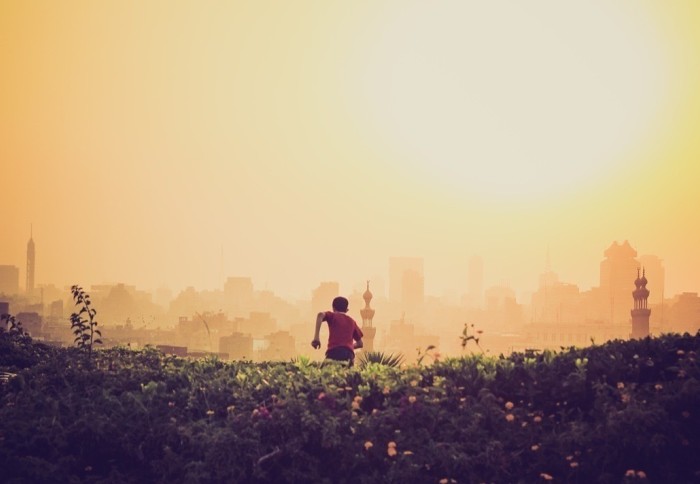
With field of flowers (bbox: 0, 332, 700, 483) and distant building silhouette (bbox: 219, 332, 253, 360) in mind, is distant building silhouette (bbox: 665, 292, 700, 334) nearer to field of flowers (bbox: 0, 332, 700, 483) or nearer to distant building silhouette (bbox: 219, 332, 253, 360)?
distant building silhouette (bbox: 219, 332, 253, 360)

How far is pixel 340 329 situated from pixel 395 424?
4984 millimetres

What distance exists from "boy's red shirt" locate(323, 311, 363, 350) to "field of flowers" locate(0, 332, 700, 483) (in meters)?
3.24

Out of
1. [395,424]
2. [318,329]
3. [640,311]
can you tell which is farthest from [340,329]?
[640,311]

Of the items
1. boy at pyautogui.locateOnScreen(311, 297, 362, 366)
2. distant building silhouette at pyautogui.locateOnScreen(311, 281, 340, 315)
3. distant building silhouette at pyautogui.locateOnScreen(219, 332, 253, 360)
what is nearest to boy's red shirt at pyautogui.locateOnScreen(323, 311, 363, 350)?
boy at pyautogui.locateOnScreen(311, 297, 362, 366)

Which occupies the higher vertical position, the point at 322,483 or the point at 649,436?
the point at 649,436

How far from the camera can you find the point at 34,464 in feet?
26.8

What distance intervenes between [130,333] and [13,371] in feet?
398

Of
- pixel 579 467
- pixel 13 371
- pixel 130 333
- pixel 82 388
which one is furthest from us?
pixel 130 333

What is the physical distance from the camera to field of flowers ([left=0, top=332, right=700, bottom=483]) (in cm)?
788

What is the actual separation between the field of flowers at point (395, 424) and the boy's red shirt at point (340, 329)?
324 centimetres

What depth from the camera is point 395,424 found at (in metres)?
8.48

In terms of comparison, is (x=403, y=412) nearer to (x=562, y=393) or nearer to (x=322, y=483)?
(x=322, y=483)

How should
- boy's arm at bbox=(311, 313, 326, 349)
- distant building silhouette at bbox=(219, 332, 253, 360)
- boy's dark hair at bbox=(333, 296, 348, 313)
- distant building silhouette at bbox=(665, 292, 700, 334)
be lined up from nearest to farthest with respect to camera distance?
boy's arm at bbox=(311, 313, 326, 349), boy's dark hair at bbox=(333, 296, 348, 313), distant building silhouette at bbox=(219, 332, 253, 360), distant building silhouette at bbox=(665, 292, 700, 334)

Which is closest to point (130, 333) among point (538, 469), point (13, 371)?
point (13, 371)
